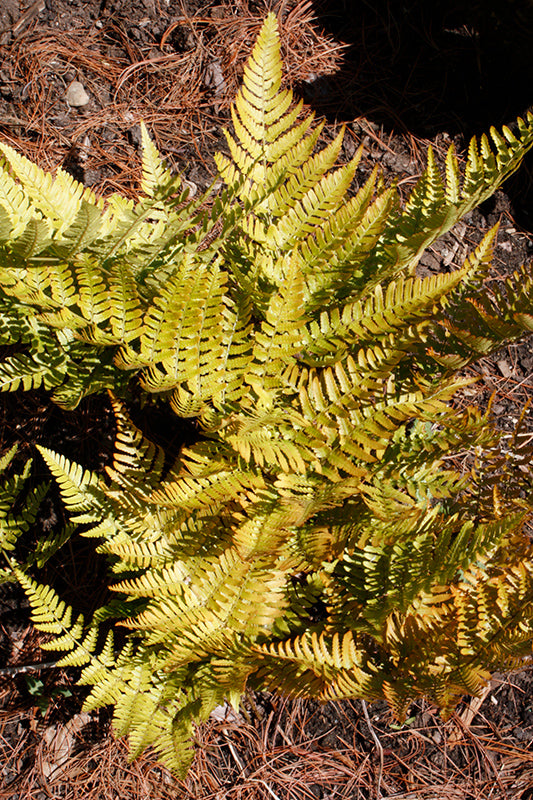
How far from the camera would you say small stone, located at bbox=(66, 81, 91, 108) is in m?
2.60

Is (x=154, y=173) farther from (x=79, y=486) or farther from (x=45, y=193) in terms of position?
(x=79, y=486)

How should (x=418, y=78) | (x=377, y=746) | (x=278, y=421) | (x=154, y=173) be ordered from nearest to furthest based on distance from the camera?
1. (x=278, y=421)
2. (x=154, y=173)
3. (x=377, y=746)
4. (x=418, y=78)

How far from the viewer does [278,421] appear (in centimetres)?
161

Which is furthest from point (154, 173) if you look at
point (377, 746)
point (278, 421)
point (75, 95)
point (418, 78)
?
point (377, 746)

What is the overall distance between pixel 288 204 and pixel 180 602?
4.33ft

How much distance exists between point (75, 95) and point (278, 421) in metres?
2.03

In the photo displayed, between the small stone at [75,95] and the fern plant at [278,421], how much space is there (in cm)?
98

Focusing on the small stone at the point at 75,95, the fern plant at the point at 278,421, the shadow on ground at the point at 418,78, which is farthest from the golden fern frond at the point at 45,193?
the shadow on ground at the point at 418,78

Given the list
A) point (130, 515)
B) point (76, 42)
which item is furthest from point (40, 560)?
Result: point (76, 42)

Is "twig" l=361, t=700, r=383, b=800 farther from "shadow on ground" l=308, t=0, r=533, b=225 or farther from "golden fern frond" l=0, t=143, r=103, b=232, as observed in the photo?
"shadow on ground" l=308, t=0, r=533, b=225

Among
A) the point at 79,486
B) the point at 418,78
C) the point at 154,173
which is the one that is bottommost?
the point at 79,486

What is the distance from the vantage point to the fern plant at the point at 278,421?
5.08 feet

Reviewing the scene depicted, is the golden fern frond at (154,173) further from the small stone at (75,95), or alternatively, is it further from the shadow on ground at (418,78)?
the shadow on ground at (418,78)

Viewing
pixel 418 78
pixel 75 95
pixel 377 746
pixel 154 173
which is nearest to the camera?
pixel 154 173
